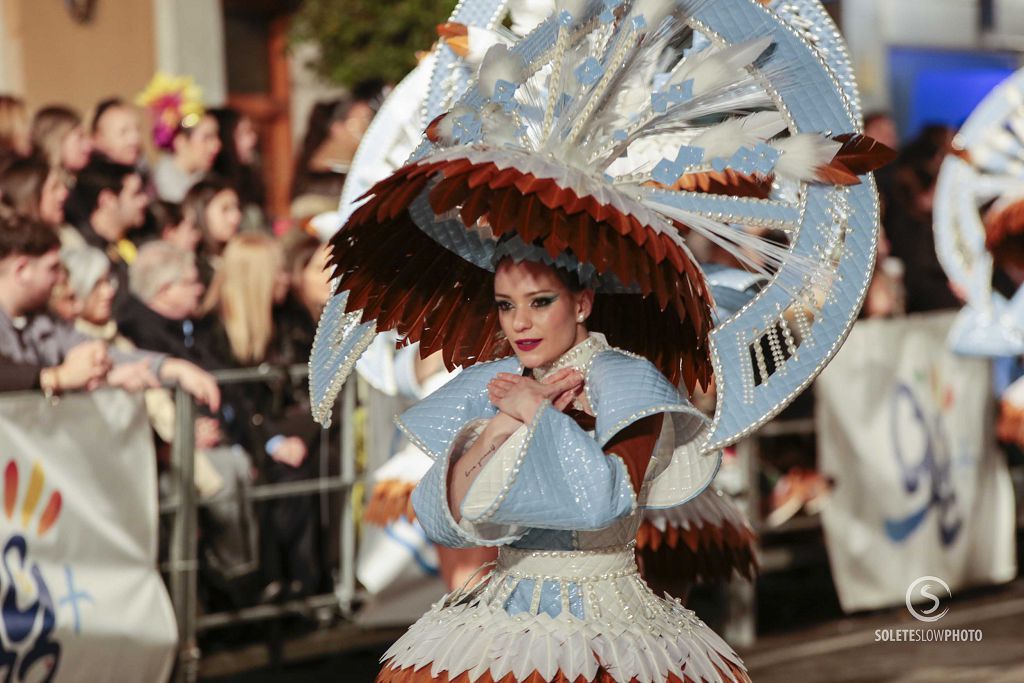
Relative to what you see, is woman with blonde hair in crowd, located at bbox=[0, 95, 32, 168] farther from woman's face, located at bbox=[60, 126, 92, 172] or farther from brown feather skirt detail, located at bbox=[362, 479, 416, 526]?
brown feather skirt detail, located at bbox=[362, 479, 416, 526]

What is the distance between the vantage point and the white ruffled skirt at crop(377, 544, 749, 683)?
11.5ft

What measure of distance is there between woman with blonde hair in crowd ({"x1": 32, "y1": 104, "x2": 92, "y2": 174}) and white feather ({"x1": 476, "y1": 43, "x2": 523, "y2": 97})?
4342mm

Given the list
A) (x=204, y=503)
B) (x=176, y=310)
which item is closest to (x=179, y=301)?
(x=176, y=310)

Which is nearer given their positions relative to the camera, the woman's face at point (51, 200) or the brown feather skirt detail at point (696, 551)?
the brown feather skirt detail at point (696, 551)

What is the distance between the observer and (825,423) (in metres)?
8.03

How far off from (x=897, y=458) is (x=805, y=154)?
4681mm

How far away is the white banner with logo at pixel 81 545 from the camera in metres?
5.60

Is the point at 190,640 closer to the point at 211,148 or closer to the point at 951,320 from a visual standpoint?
the point at 211,148

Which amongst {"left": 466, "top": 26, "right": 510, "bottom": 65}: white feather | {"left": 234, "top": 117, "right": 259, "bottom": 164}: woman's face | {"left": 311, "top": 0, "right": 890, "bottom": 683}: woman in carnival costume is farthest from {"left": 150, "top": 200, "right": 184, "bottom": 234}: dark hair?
{"left": 311, "top": 0, "right": 890, "bottom": 683}: woman in carnival costume

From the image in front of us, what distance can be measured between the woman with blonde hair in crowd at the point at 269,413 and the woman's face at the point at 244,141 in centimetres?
135

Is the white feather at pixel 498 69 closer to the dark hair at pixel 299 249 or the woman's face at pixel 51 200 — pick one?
the woman's face at pixel 51 200

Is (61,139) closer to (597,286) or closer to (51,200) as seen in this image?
(51,200)

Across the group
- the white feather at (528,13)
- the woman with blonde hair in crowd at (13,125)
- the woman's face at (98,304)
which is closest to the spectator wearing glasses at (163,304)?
the woman's face at (98,304)

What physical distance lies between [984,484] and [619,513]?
18.7ft
